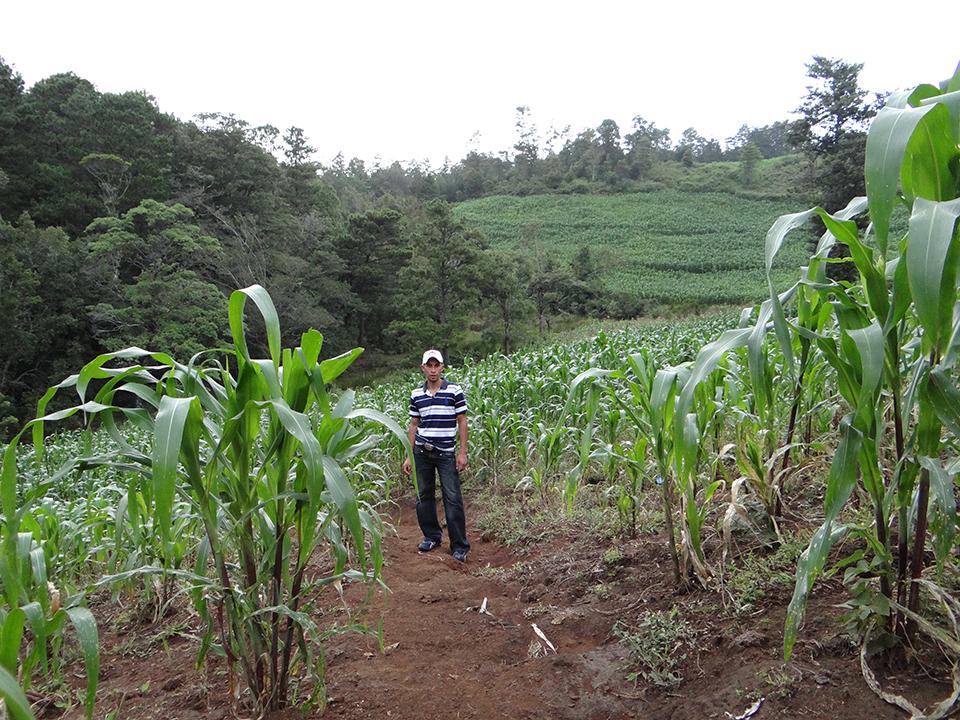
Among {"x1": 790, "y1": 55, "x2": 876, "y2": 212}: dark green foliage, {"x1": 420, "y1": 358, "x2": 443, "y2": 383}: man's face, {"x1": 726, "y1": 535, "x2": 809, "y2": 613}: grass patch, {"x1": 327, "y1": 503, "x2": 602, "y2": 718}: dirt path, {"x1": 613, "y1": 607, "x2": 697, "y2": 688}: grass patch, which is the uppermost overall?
{"x1": 790, "y1": 55, "x2": 876, "y2": 212}: dark green foliage

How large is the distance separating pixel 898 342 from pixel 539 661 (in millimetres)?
1732

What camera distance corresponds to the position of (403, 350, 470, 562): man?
3.98 m

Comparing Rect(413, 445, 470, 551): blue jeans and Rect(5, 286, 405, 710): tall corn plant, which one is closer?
Rect(5, 286, 405, 710): tall corn plant

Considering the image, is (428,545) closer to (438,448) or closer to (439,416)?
(438,448)

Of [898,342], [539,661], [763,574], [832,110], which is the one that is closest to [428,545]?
[539,661]

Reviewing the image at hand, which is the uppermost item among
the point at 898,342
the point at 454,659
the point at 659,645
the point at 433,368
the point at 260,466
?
the point at 898,342

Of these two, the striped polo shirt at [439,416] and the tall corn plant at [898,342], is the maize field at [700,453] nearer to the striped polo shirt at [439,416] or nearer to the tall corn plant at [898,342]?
the tall corn plant at [898,342]

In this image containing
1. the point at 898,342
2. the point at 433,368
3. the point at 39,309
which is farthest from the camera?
the point at 39,309

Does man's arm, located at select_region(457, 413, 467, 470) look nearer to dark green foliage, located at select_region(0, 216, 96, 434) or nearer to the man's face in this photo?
the man's face

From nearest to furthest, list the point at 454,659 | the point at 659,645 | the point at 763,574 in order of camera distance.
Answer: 1. the point at 659,645
2. the point at 763,574
3. the point at 454,659

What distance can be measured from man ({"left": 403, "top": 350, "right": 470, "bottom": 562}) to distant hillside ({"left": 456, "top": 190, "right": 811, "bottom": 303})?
29339mm

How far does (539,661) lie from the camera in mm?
2342

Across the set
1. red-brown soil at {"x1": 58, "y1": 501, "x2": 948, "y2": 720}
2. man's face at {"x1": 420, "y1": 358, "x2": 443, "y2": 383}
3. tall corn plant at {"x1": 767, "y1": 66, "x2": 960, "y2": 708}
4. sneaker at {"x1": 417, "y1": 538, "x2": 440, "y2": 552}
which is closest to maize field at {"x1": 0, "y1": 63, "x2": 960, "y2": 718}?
tall corn plant at {"x1": 767, "y1": 66, "x2": 960, "y2": 708}

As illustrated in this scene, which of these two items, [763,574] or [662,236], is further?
[662,236]
